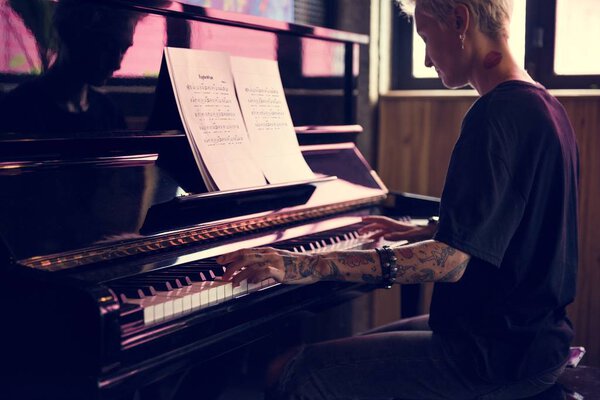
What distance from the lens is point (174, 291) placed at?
1.42 m

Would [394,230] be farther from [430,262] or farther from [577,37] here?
[577,37]

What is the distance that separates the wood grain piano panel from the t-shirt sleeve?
119 cm

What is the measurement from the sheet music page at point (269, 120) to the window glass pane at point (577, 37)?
1355mm

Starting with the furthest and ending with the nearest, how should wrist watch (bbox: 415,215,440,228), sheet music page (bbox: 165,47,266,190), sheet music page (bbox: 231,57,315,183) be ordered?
wrist watch (bbox: 415,215,440,228) → sheet music page (bbox: 231,57,315,183) → sheet music page (bbox: 165,47,266,190)

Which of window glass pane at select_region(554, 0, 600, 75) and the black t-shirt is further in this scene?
window glass pane at select_region(554, 0, 600, 75)

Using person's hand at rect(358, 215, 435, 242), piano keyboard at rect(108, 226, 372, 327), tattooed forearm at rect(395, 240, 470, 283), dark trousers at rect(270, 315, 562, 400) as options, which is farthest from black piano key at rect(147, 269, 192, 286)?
person's hand at rect(358, 215, 435, 242)

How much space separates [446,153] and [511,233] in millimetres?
1681

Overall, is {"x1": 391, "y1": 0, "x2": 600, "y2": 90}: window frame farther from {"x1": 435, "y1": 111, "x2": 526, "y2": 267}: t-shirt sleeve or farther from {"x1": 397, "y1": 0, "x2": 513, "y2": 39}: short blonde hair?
{"x1": 435, "y1": 111, "x2": 526, "y2": 267}: t-shirt sleeve

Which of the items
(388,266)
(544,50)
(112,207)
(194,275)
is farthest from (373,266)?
(544,50)

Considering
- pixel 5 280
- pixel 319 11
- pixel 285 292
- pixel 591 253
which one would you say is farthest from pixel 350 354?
pixel 319 11

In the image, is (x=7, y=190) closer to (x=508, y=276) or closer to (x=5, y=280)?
(x=5, y=280)

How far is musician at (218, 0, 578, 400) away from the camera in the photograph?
4.54 feet

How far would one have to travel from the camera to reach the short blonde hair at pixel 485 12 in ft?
4.83

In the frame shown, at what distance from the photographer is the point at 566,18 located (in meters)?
2.87
